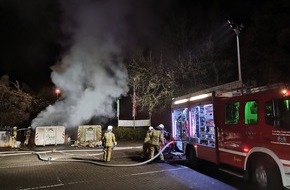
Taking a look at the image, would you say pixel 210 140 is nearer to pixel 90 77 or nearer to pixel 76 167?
pixel 76 167

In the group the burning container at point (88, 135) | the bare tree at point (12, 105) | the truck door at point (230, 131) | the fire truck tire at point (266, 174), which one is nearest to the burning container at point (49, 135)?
the burning container at point (88, 135)

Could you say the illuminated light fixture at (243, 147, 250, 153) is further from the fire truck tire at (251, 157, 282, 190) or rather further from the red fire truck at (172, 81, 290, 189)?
the fire truck tire at (251, 157, 282, 190)

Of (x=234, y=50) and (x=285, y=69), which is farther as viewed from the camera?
(x=234, y=50)

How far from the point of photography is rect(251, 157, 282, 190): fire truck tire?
285 inches

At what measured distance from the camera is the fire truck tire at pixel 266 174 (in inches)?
285

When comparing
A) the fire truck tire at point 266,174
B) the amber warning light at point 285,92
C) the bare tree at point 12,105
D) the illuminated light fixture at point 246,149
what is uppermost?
the bare tree at point 12,105

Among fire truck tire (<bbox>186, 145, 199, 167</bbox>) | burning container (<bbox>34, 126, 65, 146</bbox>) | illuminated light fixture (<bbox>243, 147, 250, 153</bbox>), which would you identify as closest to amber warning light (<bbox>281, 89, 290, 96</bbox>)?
illuminated light fixture (<bbox>243, 147, 250, 153</bbox>)

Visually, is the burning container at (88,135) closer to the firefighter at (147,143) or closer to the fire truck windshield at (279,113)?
the firefighter at (147,143)

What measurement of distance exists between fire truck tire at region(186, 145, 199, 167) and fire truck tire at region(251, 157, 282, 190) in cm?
363

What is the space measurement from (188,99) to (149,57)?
40.3 feet

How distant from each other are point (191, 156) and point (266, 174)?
464 cm

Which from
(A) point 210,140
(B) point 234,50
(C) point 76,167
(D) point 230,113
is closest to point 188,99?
(A) point 210,140

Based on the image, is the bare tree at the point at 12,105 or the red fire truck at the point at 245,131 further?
the bare tree at the point at 12,105

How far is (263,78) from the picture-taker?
15.9 metres
